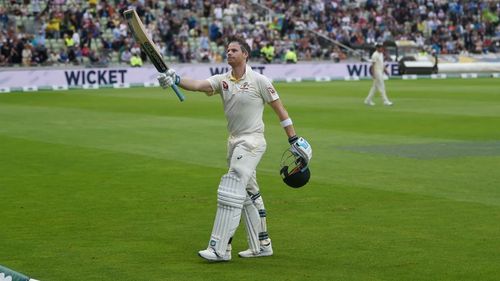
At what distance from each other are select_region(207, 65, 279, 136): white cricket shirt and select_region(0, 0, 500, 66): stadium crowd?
38.7 m

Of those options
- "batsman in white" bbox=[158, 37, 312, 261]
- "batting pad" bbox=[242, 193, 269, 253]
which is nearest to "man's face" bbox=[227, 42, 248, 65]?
"batsman in white" bbox=[158, 37, 312, 261]

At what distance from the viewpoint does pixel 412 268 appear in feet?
35.0

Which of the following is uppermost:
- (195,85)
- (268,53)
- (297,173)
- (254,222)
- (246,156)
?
(195,85)

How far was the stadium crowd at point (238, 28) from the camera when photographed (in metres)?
51.9

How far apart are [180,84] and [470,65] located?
48.3 metres

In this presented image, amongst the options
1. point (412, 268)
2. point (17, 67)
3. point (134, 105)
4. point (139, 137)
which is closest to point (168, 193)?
point (412, 268)

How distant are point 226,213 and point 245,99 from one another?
124cm

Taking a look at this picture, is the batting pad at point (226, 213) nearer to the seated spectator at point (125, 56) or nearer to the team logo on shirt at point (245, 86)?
the team logo on shirt at point (245, 86)

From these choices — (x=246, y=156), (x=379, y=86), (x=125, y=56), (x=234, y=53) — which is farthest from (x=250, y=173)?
(x=125, y=56)

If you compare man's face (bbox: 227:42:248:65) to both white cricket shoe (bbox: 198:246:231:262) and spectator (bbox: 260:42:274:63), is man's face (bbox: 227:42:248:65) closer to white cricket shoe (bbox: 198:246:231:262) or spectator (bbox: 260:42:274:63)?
white cricket shoe (bbox: 198:246:231:262)

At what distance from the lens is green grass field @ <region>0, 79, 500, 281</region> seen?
11.0m

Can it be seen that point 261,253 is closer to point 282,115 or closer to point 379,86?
point 282,115

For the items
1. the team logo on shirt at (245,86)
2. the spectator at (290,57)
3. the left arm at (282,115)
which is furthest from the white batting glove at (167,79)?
the spectator at (290,57)

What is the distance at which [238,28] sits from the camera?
58.9 metres
